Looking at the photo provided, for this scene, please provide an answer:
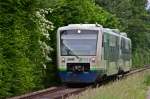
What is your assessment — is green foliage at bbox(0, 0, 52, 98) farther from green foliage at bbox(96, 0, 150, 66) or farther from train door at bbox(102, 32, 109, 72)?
green foliage at bbox(96, 0, 150, 66)

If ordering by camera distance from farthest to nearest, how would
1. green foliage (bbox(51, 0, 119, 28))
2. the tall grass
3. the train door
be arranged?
1. the tall grass
2. green foliage (bbox(51, 0, 119, 28))
3. the train door

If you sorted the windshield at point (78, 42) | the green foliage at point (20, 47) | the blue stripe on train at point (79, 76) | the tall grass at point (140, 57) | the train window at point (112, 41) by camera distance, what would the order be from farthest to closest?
the tall grass at point (140, 57) → the train window at point (112, 41) → the windshield at point (78, 42) → the blue stripe on train at point (79, 76) → the green foliage at point (20, 47)

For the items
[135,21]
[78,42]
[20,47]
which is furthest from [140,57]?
[20,47]

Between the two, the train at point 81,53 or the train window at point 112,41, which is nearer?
the train at point 81,53

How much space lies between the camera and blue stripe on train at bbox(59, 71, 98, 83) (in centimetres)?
2814

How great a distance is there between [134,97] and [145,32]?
70695mm

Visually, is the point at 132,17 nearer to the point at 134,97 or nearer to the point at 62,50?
the point at 62,50

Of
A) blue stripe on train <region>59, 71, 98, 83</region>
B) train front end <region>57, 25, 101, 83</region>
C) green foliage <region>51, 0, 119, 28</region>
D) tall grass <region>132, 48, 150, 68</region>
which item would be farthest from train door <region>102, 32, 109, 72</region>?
tall grass <region>132, 48, 150, 68</region>

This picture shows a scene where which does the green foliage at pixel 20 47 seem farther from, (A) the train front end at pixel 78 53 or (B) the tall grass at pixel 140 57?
(B) the tall grass at pixel 140 57

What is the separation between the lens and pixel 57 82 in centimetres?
3266

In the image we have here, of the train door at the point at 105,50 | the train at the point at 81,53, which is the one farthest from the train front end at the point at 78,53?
the train door at the point at 105,50

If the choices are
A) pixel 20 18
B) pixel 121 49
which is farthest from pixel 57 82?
pixel 20 18

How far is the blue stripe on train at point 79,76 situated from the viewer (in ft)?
92.3

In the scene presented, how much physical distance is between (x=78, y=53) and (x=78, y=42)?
57 centimetres
